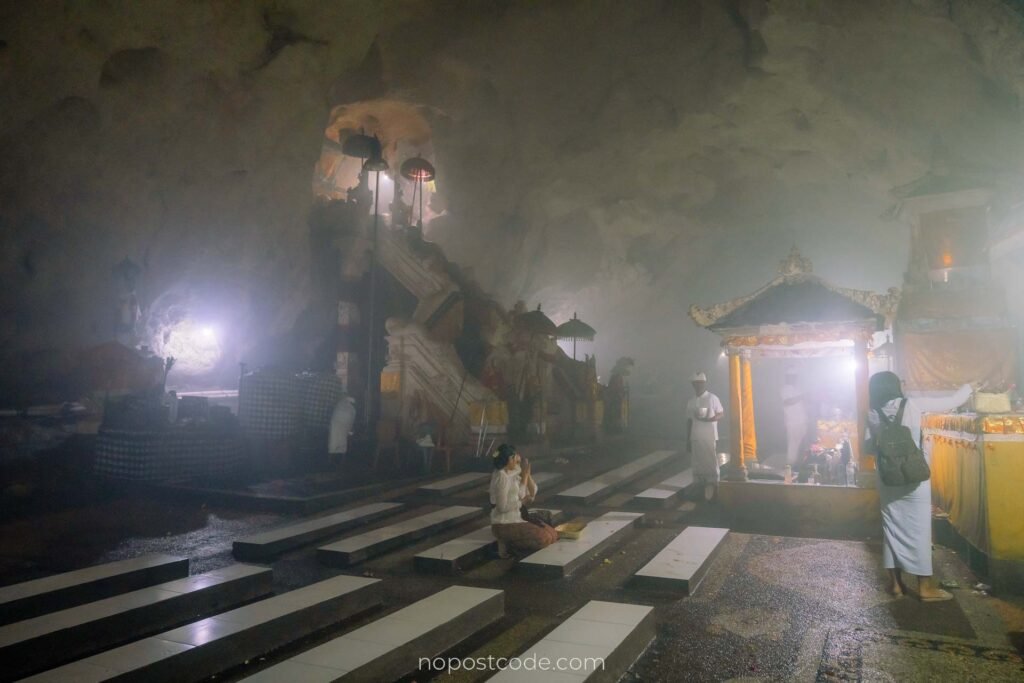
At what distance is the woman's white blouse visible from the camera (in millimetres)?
6625

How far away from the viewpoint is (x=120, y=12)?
12.4 metres

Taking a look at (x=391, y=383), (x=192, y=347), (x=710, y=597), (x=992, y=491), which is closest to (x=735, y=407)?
(x=992, y=491)

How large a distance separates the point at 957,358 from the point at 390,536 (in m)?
13.4

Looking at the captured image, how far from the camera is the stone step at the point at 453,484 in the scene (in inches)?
411

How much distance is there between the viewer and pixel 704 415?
10.6 m

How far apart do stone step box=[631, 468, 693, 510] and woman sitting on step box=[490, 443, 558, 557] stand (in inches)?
139

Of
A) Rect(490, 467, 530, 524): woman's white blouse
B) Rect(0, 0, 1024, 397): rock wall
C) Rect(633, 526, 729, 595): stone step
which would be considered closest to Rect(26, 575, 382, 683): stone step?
Rect(490, 467, 530, 524): woman's white blouse

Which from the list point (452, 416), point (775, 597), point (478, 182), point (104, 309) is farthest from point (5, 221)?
point (775, 597)

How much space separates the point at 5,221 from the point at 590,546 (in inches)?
555

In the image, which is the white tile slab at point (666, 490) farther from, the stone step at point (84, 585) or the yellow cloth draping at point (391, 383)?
the stone step at point (84, 585)

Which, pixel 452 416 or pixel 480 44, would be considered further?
pixel 480 44

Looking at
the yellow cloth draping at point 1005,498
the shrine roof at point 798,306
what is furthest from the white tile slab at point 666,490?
the yellow cloth draping at point 1005,498

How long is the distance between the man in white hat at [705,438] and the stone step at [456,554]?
4774mm

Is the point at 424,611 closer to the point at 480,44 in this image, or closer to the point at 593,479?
the point at 593,479
